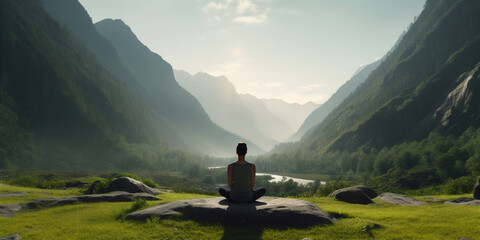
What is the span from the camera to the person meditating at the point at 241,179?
16.3 metres

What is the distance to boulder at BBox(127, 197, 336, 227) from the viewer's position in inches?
597

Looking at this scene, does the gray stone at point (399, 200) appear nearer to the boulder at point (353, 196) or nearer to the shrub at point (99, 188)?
the boulder at point (353, 196)

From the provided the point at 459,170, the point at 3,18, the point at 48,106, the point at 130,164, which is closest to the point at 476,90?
the point at 459,170

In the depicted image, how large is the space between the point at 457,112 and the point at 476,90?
14619 mm

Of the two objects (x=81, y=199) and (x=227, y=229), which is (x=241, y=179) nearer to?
(x=227, y=229)

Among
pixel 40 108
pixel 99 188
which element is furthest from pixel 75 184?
pixel 40 108

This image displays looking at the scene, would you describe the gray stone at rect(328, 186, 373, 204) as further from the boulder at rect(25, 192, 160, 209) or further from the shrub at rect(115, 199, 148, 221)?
the shrub at rect(115, 199, 148, 221)

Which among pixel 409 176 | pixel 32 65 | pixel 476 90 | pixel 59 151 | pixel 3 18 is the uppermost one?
pixel 3 18

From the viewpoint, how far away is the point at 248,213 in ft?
50.5

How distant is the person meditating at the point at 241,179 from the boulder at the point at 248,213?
1.52 feet

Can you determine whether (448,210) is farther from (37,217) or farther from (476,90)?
(476,90)

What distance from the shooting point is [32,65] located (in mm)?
182875

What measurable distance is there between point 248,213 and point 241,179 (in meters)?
1.99

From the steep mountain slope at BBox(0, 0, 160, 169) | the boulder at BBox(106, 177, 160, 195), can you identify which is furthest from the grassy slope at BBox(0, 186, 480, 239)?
the steep mountain slope at BBox(0, 0, 160, 169)
